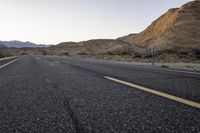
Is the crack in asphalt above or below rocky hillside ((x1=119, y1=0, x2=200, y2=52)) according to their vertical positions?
below

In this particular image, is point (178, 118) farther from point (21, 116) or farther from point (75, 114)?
point (21, 116)

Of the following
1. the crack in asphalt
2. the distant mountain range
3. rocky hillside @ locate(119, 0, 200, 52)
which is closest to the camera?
the crack in asphalt

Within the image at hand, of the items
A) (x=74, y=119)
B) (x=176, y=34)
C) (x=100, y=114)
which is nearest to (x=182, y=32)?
(x=176, y=34)

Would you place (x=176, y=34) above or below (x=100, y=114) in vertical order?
above

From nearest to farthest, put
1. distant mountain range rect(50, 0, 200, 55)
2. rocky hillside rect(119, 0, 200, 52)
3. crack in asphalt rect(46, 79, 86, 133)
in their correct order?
crack in asphalt rect(46, 79, 86, 133), distant mountain range rect(50, 0, 200, 55), rocky hillside rect(119, 0, 200, 52)

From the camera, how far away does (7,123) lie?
3539mm

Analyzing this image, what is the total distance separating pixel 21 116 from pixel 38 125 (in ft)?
1.95

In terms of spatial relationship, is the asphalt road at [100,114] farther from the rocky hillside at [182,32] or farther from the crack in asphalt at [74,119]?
the rocky hillside at [182,32]

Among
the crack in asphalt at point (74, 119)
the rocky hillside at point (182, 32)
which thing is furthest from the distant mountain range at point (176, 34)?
the crack in asphalt at point (74, 119)

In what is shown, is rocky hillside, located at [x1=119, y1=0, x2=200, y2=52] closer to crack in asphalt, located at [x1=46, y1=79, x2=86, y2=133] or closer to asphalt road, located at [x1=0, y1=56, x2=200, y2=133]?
asphalt road, located at [x1=0, y1=56, x2=200, y2=133]

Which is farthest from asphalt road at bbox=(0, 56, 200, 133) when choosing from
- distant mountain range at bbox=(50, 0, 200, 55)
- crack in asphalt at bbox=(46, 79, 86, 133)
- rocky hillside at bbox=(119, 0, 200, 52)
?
rocky hillside at bbox=(119, 0, 200, 52)

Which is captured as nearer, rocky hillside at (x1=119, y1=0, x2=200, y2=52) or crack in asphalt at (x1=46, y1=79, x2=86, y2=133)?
crack in asphalt at (x1=46, y1=79, x2=86, y2=133)

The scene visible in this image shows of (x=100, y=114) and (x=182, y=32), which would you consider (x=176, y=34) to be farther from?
(x=100, y=114)

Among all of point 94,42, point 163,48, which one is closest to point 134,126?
point 163,48
